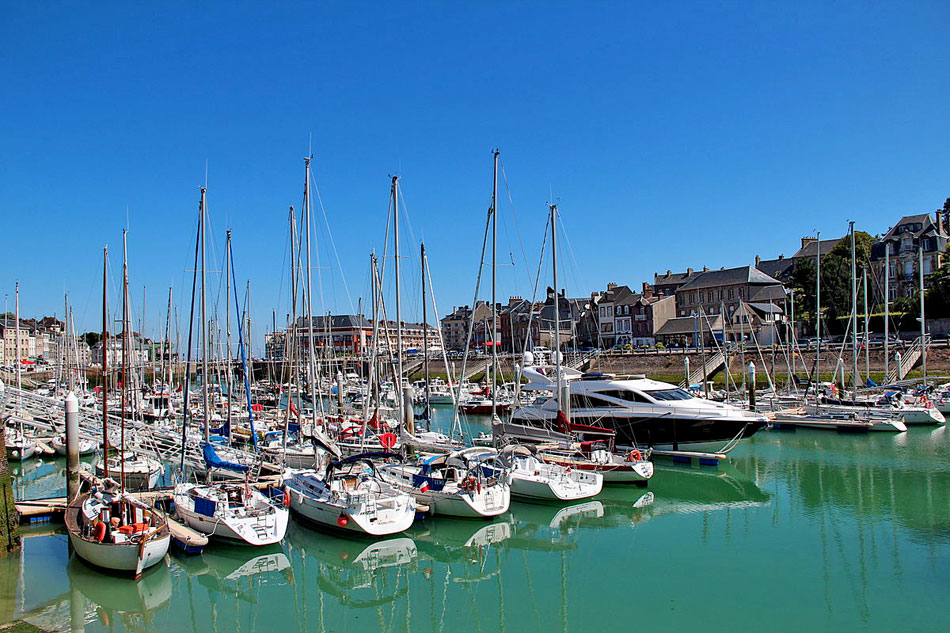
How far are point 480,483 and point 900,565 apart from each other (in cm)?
1264

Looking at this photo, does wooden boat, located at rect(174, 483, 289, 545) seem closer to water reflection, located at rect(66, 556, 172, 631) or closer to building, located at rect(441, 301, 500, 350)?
water reflection, located at rect(66, 556, 172, 631)

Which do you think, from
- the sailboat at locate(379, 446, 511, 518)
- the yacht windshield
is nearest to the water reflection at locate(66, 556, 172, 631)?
the sailboat at locate(379, 446, 511, 518)

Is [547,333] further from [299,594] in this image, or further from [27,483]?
[299,594]

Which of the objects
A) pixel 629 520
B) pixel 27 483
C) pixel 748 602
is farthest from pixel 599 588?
pixel 27 483

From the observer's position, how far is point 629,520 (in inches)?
968

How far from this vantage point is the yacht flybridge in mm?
34812

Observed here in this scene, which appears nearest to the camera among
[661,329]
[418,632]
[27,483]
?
[418,632]

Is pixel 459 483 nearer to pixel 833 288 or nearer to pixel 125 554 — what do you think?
pixel 125 554

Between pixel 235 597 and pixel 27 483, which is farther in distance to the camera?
pixel 27 483

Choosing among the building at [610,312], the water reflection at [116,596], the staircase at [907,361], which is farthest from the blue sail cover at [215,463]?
the building at [610,312]

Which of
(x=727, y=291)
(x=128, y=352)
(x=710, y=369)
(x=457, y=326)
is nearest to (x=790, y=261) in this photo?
(x=727, y=291)

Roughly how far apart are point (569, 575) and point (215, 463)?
1551 cm

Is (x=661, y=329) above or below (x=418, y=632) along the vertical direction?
above

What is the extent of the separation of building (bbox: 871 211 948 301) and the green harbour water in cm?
7992
